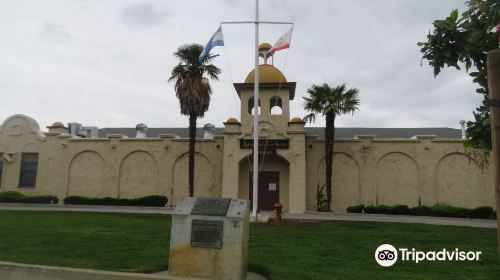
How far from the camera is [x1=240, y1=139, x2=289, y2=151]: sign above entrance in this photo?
2763 cm

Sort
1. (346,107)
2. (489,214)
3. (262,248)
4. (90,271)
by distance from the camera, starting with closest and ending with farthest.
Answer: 1. (90,271)
2. (262,248)
3. (489,214)
4. (346,107)

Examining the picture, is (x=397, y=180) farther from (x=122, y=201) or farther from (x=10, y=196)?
(x=10, y=196)

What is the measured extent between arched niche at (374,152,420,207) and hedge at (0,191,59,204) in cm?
2459

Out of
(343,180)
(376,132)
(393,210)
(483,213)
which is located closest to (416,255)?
(393,210)

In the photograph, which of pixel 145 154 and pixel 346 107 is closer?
pixel 346 107

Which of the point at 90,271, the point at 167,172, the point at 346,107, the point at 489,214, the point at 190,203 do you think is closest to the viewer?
the point at 90,271

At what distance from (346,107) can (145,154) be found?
1601cm

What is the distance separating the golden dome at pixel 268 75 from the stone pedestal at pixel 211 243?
2264 centimetres

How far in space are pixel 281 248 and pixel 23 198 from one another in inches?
998

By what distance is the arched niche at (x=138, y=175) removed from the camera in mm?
30328

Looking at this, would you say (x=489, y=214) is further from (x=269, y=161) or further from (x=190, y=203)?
(x=190, y=203)

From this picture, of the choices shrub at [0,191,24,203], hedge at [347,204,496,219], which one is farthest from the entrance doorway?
shrub at [0,191,24,203]

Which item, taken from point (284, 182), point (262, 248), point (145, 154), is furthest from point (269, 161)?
point (262, 248)

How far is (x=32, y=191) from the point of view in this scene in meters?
31.4
